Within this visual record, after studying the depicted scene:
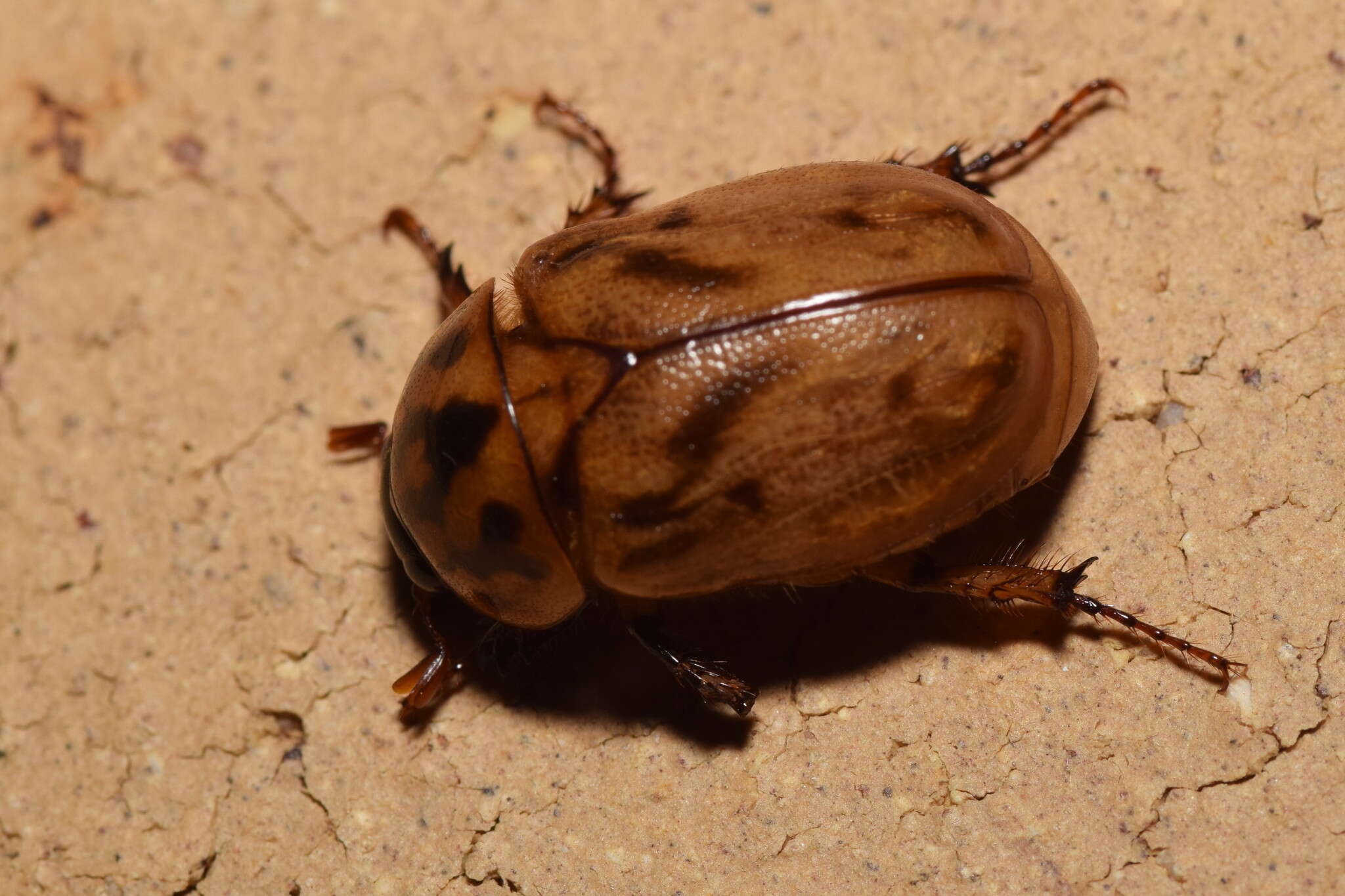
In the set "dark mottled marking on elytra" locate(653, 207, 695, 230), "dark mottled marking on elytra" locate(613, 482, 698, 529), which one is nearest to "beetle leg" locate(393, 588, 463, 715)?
"dark mottled marking on elytra" locate(613, 482, 698, 529)

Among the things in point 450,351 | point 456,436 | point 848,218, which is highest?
point 848,218

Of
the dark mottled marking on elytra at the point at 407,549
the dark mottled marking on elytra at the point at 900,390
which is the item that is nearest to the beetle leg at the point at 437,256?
the dark mottled marking on elytra at the point at 407,549

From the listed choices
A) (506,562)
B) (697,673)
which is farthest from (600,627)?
(506,562)

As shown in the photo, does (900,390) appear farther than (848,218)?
No

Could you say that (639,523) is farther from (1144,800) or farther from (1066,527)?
(1144,800)

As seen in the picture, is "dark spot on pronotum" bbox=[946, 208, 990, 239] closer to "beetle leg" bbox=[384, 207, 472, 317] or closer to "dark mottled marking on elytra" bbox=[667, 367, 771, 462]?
"dark mottled marking on elytra" bbox=[667, 367, 771, 462]

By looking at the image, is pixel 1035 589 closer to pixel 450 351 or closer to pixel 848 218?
pixel 848 218
